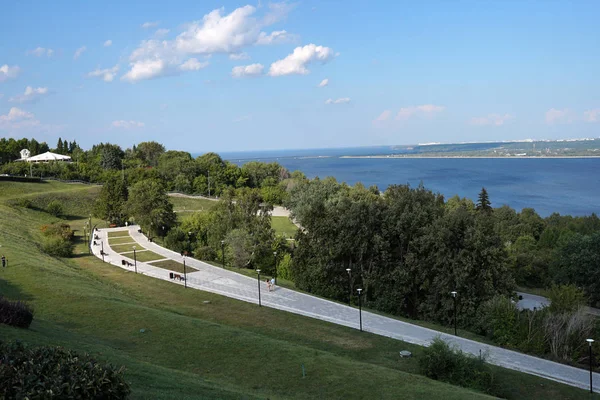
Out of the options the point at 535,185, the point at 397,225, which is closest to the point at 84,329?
the point at 397,225

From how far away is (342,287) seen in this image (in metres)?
34.7

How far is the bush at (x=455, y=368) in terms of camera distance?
1731 cm

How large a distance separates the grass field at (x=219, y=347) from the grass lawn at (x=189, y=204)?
43.9 meters

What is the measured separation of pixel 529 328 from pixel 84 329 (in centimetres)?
2053

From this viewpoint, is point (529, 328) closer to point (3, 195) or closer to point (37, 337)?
point (37, 337)

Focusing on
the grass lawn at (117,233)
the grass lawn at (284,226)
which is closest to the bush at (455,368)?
the grass lawn at (284,226)

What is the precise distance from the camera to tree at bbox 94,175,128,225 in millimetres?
57103

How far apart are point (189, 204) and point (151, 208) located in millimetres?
24079

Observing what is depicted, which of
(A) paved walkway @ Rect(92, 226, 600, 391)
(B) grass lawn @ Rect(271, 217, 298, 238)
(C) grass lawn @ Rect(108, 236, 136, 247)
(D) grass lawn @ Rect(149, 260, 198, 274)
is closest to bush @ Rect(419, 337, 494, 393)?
(A) paved walkway @ Rect(92, 226, 600, 391)

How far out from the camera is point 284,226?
65.1 m

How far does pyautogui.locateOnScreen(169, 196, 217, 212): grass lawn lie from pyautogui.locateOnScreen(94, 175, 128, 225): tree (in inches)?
553

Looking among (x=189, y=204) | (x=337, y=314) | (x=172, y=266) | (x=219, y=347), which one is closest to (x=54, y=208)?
(x=189, y=204)

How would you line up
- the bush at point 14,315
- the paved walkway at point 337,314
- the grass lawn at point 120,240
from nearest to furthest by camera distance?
the bush at point 14,315
the paved walkway at point 337,314
the grass lawn at point 120,240

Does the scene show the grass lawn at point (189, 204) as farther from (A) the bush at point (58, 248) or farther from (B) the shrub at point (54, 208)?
(A) the bush at point (58, 248)
